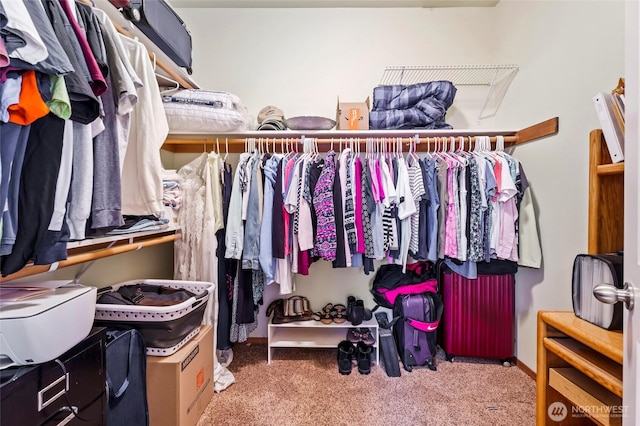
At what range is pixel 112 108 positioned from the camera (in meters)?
0.88

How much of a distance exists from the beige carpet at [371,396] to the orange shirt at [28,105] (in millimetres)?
1526

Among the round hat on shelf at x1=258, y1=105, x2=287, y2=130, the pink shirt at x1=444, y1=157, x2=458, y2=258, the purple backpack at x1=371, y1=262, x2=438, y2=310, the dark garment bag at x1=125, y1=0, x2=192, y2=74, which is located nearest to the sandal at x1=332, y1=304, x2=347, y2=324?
the purple backpack at x1=371, y1=262, x2=438, y2=310

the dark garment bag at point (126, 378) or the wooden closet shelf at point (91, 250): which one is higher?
the wooden closet shelf at point (91, 250)

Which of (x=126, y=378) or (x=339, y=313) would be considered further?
(x=339, y=313)

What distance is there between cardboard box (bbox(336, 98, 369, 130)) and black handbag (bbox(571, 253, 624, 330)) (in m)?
1.36

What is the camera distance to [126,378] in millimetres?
1072

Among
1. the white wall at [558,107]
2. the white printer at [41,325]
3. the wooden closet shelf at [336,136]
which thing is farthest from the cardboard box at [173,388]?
the white wall at [558,107]

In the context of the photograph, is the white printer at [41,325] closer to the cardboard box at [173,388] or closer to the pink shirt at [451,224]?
the cardboard box at [173,388]

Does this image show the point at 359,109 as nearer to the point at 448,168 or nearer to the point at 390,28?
the point at 448,168

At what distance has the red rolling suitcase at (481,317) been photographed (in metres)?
1.79

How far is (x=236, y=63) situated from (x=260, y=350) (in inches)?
92.3

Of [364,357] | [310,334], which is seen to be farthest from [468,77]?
[310,334]

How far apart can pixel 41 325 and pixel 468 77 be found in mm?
2767

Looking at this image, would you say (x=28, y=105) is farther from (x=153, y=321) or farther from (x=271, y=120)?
(x=271, y=120)
